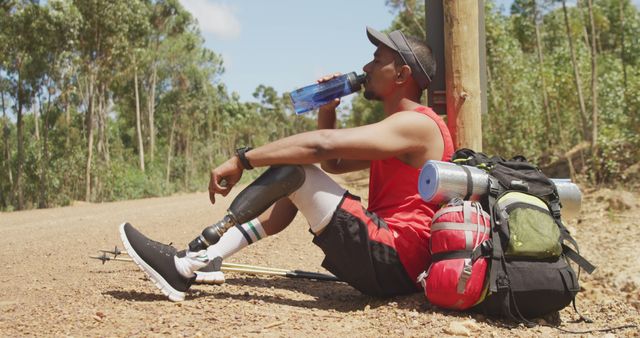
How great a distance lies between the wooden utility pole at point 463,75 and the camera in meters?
4.23

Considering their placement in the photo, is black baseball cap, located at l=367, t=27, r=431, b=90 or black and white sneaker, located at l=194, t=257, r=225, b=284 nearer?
black baseball cap, located at l=367, t=27, r=431, b=90

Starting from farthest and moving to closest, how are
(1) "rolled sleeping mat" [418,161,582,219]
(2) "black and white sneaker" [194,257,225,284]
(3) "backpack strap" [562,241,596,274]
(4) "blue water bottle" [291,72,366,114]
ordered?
(4) "blue water bottle" [291,72,366,114] < (2) "black and white sneaker" [194,257,225,284] < (3) "backpack strap" [562,241,596,274] < (1) "rolled sleeping mat" [418,161,582,219]

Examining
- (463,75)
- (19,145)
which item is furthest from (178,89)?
(463,75)

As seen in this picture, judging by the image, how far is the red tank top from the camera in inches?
131

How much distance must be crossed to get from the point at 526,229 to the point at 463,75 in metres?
1.50

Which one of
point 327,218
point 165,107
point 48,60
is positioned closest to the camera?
point 327,218

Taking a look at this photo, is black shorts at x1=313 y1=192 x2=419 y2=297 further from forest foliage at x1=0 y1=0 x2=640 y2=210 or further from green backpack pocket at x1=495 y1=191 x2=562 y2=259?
forest foliage at x1=0 y1=0 x2=640 y2=210

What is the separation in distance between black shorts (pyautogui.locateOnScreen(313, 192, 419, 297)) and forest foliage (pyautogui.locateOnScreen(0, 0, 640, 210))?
26.2ft

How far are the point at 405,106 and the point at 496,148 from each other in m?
11.0

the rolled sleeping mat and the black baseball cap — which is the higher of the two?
the black baseball cap

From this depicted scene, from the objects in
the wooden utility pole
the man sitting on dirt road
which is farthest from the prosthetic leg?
the wooden utility pole

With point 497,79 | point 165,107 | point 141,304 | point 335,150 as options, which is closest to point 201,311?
point 141,304

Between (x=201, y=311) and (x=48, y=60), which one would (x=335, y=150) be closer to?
(x=201, y=311)

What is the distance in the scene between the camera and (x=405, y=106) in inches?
138
